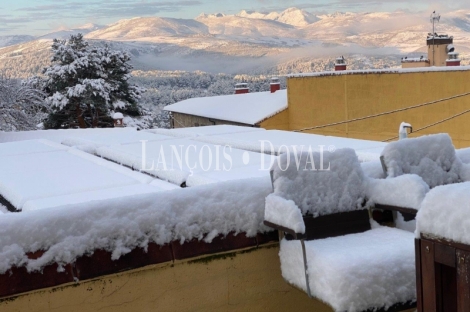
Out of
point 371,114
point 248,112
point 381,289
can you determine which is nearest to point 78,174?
point 381,289

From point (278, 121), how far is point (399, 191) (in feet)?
44.5

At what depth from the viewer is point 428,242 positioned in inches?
60.7

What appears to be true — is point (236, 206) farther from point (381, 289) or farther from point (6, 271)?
point (6, 271)

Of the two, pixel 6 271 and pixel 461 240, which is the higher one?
pixel 461 240

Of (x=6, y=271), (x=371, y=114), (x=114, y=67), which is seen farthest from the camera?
(x=114, y=67)

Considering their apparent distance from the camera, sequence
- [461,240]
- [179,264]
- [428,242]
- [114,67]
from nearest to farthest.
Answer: [461,240] → [428,242] → [179,264] → [114,67]

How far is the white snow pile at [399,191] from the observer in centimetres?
224

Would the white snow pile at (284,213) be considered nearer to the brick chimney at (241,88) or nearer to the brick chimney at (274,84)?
the brick chimney at (274,84)

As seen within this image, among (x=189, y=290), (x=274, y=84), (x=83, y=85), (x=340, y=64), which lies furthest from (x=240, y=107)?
(x=189, y=290)

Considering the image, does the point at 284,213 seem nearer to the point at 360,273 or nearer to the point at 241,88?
the point at 360,273

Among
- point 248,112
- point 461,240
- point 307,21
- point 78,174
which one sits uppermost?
point 307,21

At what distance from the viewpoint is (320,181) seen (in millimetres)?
2363

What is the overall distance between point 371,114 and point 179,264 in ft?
38.2

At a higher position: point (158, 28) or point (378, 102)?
point (158, 28)
